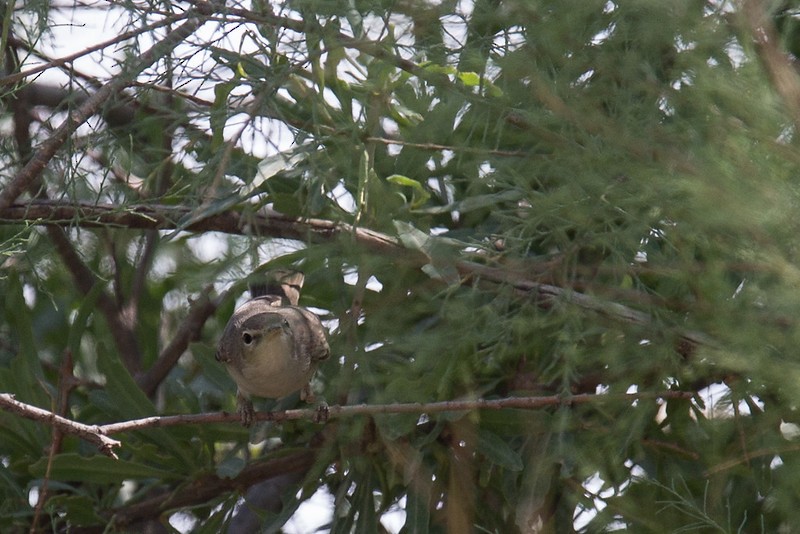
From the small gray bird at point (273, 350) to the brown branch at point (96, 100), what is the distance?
0.88m

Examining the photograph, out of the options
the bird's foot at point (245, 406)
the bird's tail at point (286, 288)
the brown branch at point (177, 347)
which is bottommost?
the bird's foot at point (245, 406)

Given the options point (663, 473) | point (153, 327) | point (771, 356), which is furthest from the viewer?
point (153, 327)

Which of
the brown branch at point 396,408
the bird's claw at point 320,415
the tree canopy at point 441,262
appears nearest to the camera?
the tree canopy at point 441,262

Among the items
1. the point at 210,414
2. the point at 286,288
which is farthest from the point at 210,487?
the point at 210,414

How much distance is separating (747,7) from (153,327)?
3185 millimetres

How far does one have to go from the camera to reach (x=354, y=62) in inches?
141

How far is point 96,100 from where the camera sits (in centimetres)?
304

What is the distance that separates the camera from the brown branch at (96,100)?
2.96 meters

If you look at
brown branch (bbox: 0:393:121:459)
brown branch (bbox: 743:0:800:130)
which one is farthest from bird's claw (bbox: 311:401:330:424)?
brown branch (bbox: 743:0:800:130)

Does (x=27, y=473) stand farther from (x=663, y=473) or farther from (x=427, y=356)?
(x=663, y=473)

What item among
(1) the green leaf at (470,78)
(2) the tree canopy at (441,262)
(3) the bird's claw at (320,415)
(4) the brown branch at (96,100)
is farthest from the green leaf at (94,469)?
(1) the green leaf at (470,78)

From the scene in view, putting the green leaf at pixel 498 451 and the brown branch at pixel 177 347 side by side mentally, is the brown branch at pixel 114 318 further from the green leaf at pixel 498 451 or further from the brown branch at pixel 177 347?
the green leaf at pixel 498 451

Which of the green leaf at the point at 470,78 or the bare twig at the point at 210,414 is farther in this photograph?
the green leaf at the point at 470,78

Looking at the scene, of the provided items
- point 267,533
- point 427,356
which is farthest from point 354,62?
point 267,533
